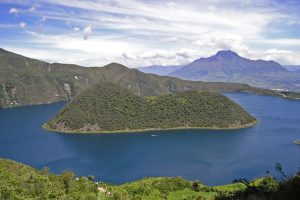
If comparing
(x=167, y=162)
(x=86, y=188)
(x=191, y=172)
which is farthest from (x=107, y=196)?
(x=167, y=162)

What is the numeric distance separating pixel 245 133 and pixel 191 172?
208 ft

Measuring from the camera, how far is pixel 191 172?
323ft

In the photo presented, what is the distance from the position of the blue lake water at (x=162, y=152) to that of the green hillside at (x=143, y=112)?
32.1 ft

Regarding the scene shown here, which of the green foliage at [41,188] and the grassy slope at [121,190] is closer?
the green foliage at [41,188]

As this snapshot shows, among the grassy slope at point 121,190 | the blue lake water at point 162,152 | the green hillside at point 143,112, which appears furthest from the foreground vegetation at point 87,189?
the green hillside at point 143,112

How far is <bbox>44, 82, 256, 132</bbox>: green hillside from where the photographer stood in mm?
169000

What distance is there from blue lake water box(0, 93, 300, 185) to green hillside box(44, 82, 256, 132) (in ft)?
32.1

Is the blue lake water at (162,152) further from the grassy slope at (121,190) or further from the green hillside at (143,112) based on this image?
the grassy slope at (121,190)

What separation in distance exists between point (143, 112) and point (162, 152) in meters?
59.8

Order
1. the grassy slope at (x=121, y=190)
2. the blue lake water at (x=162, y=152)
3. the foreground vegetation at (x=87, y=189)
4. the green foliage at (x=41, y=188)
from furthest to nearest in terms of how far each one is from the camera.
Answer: the blue lake water at (x=162, y=152), the grassy slope at (x=121, y=190), the foreground vegetation at (x=87, y=189), the green foliage at (x=41, y=188)

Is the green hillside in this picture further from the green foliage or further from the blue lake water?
the green foliage

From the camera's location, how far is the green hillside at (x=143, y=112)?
554 ft

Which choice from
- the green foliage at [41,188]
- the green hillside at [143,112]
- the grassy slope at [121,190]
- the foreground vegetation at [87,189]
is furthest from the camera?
the green hillside at [143,112]

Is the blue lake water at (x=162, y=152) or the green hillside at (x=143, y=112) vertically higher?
the green hillside at (x=143, y=112)
